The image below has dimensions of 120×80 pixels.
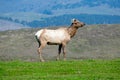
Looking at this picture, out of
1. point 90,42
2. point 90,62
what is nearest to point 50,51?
point 90,42

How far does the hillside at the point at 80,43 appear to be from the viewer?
101 m

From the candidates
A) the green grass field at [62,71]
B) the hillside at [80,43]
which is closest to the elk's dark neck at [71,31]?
the green grass field at [62,71]

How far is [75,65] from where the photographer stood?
34.6m

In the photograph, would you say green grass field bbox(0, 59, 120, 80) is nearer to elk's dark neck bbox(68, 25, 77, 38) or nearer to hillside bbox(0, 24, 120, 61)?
elk's dark neck bbox(68, 25, 77, 38)

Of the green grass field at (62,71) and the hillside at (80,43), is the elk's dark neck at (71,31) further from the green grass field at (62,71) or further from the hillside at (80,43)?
the hillside at (80,43)

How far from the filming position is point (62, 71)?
32.3 metres

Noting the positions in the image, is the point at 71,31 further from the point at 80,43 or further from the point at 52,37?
the point at 80,43

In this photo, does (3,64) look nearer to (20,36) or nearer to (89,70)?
(89,70)

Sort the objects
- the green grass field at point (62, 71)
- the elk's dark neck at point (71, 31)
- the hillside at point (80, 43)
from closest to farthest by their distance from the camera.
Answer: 1. the green grass field at point (62, 71)
2. the elk's dark neck at point (71, 31)
3. the hillside at point (80, 43)

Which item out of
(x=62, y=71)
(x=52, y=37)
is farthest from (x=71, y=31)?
(x=62, y=71)

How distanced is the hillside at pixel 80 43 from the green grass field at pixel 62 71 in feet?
205

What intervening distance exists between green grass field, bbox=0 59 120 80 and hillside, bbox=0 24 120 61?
62.5 m

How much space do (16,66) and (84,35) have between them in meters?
79.0

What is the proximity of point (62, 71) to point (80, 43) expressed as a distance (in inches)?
3080
